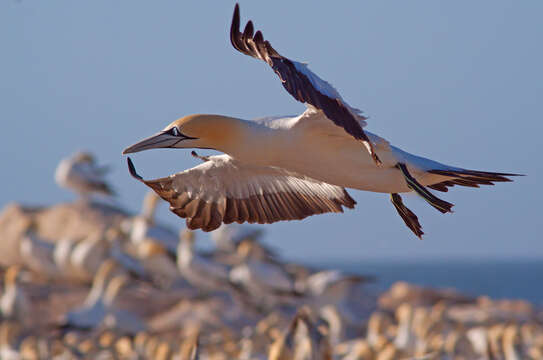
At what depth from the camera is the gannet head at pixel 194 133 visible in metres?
4.89

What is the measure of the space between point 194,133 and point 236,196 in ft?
3.75

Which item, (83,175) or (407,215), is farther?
(83,175)

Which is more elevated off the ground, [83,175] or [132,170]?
[83,175]

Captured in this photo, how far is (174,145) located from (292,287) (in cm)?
1304

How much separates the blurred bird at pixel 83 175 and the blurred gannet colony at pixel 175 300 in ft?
0.13

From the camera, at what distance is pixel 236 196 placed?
19.7 ft

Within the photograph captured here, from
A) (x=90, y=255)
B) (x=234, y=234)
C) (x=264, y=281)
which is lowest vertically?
(x=264, y=281)

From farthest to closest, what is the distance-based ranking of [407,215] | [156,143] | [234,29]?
[407,215] < [156,143] < [234,29]

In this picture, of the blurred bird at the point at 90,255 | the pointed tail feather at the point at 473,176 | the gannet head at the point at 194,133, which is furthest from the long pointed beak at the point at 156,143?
the blurred bird at the point at 90,255

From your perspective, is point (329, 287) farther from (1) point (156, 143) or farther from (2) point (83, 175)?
(1) point (156, 143)

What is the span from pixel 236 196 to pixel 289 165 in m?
1.06

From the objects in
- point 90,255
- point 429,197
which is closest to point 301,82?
point 429,197

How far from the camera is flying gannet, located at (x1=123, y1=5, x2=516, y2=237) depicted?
4.43m

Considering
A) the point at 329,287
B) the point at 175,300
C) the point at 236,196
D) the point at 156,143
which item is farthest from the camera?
the point at 175,300
